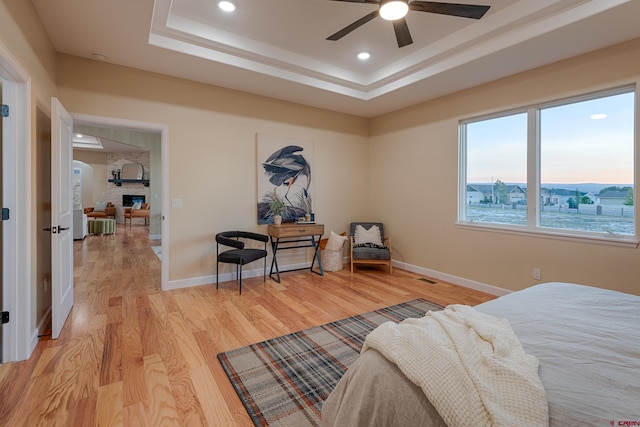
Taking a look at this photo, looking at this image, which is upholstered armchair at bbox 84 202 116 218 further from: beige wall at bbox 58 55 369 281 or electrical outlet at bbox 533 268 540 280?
electrical outlet at bbox 533 268 540 280

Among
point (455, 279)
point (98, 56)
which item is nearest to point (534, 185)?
point (455, 279)

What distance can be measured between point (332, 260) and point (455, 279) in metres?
1.87

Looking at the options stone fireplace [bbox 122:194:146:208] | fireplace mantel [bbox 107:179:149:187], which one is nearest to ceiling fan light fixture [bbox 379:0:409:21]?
fireplace mantel [bbox 107:179:149:187]

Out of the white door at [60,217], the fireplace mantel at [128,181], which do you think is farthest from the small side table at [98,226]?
the white door at [60,217]

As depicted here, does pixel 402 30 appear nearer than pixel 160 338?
Yes

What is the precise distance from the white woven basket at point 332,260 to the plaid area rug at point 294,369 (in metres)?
1.96

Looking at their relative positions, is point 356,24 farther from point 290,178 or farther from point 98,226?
point 98,226

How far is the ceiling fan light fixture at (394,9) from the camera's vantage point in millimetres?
2191

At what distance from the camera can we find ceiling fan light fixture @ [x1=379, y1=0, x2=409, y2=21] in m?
2.19

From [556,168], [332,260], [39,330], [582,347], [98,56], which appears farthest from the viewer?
[332,260]

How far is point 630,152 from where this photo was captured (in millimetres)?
2912

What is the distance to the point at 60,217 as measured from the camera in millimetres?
2656

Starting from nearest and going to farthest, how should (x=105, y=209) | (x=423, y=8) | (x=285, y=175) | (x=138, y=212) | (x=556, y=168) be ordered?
(x=423, y=8), (x=556, y=168), (x=285, y=175), (x=138, y=212), (x=105, y=209)

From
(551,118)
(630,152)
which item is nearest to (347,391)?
(630,152)
